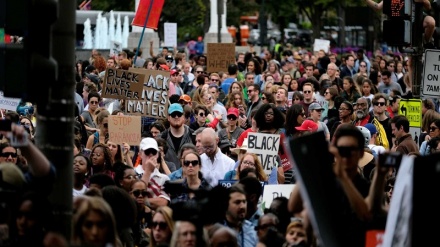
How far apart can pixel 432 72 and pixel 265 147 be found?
284cm

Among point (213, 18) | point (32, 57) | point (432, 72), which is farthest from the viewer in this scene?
point (213, 18)

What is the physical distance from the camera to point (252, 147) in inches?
614

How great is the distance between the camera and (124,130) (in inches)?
642

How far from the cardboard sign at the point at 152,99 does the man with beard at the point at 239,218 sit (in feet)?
27.1

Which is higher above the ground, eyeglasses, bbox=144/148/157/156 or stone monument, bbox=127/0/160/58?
stone monument, bbox=127/0/160/58

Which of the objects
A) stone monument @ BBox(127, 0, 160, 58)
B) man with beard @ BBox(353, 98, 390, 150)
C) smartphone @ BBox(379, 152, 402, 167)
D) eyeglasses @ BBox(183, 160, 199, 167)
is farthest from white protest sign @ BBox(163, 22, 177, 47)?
smartphone @ BBox(379, 152, 402, 167)

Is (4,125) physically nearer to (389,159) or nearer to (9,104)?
(389,159)

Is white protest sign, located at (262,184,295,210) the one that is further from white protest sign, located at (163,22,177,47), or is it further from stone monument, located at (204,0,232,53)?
stone monument, located at (204,0,232,53)

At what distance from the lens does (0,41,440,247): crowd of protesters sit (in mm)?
8195

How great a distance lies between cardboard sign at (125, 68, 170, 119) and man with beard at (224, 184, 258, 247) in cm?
828

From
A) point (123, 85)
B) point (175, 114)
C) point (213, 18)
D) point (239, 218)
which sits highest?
point (213, 18)

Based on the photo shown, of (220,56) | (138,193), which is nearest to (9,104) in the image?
(138,193)

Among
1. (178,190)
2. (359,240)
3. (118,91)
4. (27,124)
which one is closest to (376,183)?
(359,240)

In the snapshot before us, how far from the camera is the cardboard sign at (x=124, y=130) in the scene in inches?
640
